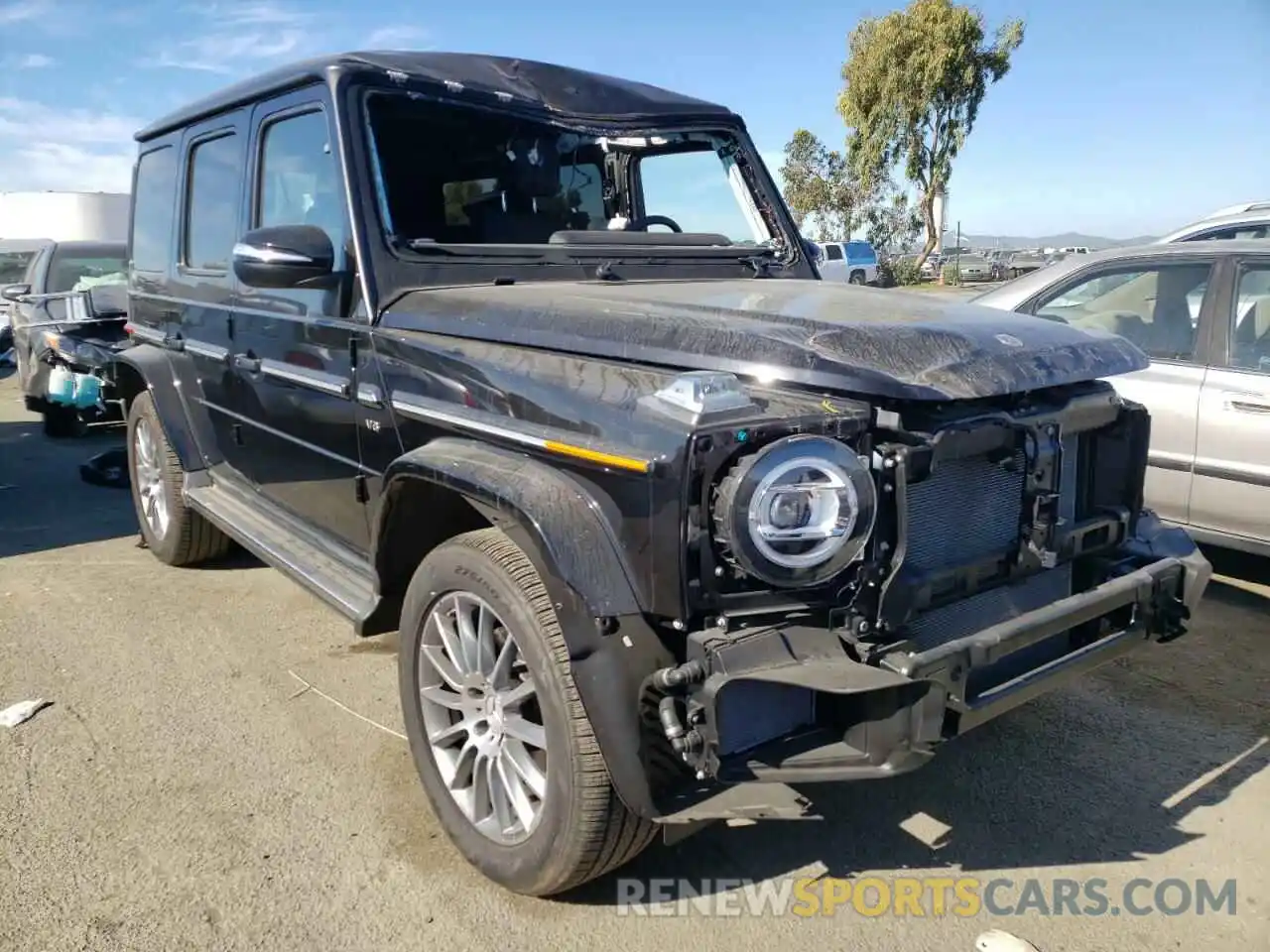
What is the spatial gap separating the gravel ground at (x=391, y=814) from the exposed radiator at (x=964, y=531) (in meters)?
0.76

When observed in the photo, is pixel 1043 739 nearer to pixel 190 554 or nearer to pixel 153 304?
pixel 190 554

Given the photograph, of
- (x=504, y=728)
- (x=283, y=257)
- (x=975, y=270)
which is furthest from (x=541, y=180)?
(x=975, y=270)

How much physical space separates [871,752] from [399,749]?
1822mm

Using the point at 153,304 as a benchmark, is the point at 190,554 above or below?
below

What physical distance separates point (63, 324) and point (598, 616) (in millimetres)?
8082

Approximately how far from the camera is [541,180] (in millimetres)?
3727

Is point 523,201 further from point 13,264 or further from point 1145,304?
point 13,264

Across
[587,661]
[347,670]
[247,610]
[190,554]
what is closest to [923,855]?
[587,661]

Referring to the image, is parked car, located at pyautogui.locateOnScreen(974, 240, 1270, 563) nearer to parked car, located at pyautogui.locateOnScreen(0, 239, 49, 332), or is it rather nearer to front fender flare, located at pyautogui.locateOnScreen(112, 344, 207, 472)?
front fender flare, located at pyautogui.locateOnScreen(112, 344, 207, 472)

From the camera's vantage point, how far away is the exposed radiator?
2.34 metres

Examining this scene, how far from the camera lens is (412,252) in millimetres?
3232

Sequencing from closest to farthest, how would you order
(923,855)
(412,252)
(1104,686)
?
(923,855)
(412,252)
(1104,686)

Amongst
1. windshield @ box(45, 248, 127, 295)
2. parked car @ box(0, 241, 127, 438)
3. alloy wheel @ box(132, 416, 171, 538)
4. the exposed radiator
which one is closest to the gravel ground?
the exposed radiator

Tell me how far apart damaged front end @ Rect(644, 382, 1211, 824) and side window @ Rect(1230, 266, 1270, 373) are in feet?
8.70
